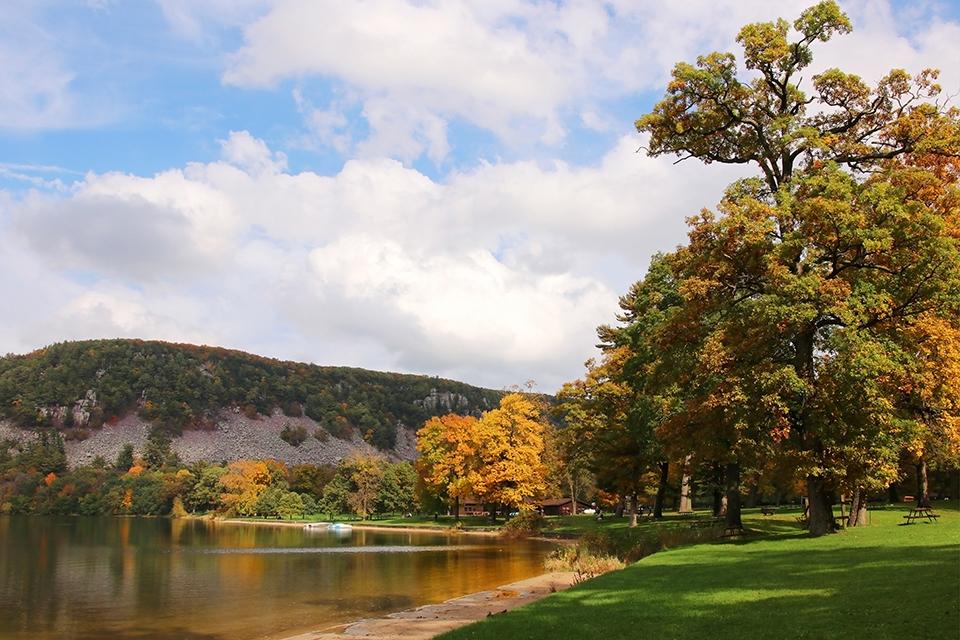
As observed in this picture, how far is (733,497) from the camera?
32094 millimetres

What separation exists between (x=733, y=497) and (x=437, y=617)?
16.0 meters

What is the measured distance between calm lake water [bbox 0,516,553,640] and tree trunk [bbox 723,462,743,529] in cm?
965

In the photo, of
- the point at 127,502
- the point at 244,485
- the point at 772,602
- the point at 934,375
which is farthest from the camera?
the point at 127,502

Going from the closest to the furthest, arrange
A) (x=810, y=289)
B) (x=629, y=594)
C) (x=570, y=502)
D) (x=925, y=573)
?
(x=925, y=573)
(x=629, y=594)
(x=810, y=289)
(x=570, y=502)

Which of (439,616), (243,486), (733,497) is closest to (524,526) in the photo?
(733,497)

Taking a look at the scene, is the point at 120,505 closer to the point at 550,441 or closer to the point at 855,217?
the point at 550,441

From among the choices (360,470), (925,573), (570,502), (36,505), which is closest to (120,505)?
(36,505)

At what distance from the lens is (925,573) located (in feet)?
44.3

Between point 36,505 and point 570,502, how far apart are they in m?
116

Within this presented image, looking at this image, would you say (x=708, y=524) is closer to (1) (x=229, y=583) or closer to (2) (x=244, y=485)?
(1) (x=229, y=583)

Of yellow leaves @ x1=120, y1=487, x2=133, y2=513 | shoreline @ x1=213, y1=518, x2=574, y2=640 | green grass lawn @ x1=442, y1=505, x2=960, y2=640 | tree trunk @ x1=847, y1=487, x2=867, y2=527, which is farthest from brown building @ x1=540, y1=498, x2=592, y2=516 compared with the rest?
yellow leaves @ x1=120, y1=487, x2=133, y2=513

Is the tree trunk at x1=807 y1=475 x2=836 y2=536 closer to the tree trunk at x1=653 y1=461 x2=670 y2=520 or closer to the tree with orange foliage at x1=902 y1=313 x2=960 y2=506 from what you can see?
the tree with orange foliage at x1=902 y1=313 x2=960 y2=506

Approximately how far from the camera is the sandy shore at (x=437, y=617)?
772 inches

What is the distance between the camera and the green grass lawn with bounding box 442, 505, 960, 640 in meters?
10.6
